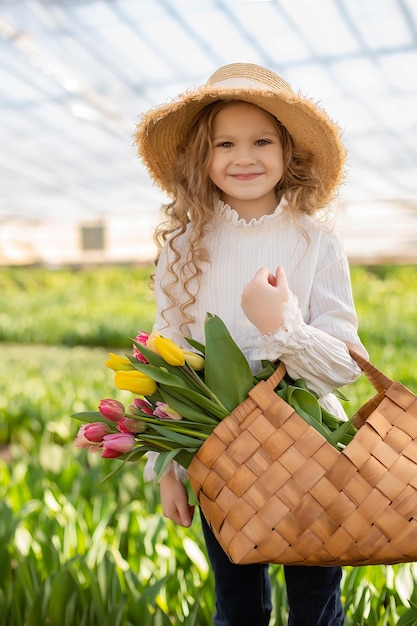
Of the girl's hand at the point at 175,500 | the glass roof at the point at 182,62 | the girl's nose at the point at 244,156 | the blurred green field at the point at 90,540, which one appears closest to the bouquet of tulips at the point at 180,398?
the girl's hand at the point at 175,500

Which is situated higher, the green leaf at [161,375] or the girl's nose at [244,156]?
the girl's nose at [244,156]

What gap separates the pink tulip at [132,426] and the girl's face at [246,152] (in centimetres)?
48

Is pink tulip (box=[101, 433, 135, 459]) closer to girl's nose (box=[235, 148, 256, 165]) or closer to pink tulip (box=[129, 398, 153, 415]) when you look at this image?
pink tulip (box=[129, 398, 153, 415])

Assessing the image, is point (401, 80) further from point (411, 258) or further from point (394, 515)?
point (411, 258)

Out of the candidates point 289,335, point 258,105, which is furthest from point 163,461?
point 258,105

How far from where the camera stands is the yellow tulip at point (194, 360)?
1.37 m

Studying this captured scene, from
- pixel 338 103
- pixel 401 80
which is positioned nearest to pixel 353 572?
pixel 401 80

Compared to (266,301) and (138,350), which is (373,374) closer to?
(266,301)

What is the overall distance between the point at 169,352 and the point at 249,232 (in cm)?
36

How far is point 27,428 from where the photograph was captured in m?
4.14

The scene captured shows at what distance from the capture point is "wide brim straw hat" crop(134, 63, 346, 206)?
1.44 meters

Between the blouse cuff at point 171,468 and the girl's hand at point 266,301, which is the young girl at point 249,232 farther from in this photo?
the girl's hand at point 266,301

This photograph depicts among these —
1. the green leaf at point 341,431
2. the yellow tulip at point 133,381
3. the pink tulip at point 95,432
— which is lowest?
the pink tulip at point 95,432

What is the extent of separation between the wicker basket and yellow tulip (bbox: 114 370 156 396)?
149mm
